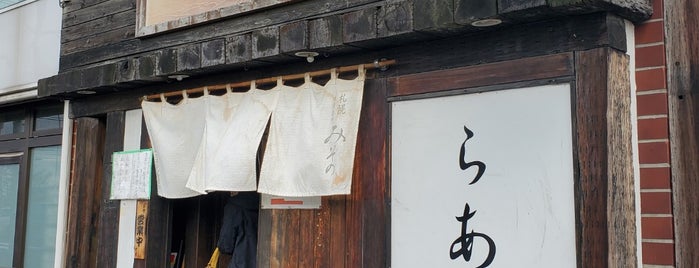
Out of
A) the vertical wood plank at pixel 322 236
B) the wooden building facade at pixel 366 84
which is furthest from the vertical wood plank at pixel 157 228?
the vertical wood plank at pixel 322 236

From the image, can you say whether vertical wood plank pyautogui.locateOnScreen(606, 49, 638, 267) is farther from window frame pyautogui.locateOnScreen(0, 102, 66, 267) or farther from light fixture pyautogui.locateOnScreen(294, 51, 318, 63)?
window frame pyautogui.locateOnScreen(0, 102, 66, 267)

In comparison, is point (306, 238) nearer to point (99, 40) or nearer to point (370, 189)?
point (370, 189)

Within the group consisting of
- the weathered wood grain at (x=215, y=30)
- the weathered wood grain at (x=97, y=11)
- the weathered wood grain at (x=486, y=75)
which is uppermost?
the weathered wood grain at (x=97, y=11)

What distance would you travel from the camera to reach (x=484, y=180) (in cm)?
475

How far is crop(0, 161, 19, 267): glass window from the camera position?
9.85 meters

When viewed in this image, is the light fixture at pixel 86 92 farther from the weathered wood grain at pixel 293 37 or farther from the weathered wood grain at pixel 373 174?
the weathered wood grain at pixel 373 174

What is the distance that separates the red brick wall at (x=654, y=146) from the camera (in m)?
4.33

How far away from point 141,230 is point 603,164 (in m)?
4.84

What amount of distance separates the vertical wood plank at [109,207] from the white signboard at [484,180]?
367 centimetres

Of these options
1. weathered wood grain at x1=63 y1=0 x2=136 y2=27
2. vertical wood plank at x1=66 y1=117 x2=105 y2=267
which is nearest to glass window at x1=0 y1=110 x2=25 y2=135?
weathered wood grain at x1=63 y1=0 x2=136 y2=27

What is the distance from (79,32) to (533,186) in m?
6.12

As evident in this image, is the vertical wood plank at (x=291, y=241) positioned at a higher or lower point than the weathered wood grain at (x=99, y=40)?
lower

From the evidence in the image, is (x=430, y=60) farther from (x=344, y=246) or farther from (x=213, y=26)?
(x=213, y=26)

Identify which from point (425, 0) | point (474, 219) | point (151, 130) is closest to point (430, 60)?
point (425, 0)
